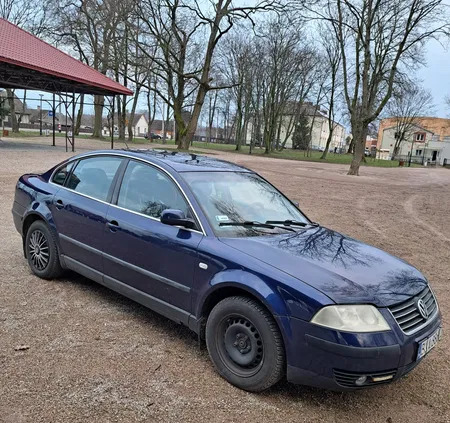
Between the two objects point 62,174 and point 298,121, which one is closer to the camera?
point 62,174

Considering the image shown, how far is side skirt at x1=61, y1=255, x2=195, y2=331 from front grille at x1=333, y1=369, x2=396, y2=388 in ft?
3.96

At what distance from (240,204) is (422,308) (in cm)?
172

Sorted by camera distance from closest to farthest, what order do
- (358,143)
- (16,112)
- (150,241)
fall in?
1. (150,241)
2. (358,143)
3. (16,112)

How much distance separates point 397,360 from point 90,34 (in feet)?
127

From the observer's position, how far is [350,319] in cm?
271

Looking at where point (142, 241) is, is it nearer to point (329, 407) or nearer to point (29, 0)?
point (329, 407)

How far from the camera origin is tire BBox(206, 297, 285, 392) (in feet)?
9.48

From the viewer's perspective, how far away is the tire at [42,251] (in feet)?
15.7

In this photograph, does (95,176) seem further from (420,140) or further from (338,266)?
(420,140)

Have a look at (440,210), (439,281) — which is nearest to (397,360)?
(439,281)

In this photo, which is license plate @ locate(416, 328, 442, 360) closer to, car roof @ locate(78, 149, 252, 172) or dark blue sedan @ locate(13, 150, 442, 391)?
dark blue sedan @ locate(13, 150, 442, 391)

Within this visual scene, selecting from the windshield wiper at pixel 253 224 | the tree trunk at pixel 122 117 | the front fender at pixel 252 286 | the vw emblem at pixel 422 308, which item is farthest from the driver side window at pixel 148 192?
the tree trunk at pixel 122 117

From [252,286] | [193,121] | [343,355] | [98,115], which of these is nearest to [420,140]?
[98,115]

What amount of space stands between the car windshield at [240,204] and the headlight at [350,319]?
3.39ft
